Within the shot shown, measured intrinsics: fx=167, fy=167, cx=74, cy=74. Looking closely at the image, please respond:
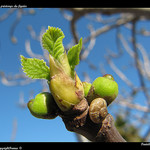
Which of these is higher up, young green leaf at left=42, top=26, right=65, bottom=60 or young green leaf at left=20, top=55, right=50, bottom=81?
young green leaf at left=42, top=26, right=65, bottom=60

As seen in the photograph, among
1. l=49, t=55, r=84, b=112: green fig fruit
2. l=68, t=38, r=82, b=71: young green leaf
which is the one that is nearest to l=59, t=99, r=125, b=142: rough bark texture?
l=49, t=55, r=84, b=112: green fig fruit

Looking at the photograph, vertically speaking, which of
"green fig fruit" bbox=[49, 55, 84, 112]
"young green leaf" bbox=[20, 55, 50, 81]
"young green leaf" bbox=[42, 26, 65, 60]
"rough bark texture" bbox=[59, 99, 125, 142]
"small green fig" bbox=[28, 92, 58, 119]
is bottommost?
"rough bark texture" bbox=[59, 99, 125, 142]

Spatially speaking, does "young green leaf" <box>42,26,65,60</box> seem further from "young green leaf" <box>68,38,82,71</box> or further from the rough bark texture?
the rough bark texture

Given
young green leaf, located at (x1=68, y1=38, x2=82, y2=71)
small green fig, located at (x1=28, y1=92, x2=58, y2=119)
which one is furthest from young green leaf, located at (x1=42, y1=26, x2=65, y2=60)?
small green fig, located at (x1=28, y1=92, x2=58, y2=119)

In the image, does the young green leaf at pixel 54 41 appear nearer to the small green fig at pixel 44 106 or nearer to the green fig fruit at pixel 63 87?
the green fig fruit at pixel 63 87

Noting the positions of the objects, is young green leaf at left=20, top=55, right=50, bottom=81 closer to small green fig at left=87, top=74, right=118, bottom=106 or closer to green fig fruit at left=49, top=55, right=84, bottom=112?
green fig fruit at left=49, top=55, right=84, bottom=112
